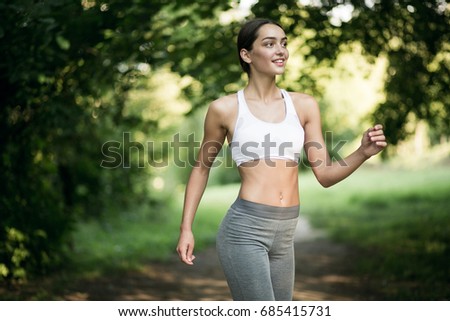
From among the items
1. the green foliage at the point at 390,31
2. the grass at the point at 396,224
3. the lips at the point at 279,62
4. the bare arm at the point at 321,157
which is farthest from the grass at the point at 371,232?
the lips at the point at 279,62

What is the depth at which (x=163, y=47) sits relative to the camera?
665cm

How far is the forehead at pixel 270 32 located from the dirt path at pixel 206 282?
4.06m

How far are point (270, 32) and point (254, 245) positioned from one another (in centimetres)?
107

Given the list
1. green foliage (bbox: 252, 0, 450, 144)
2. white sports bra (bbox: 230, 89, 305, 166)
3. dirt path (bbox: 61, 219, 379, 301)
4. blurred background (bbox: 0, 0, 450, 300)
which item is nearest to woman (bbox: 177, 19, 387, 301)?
white sports bra (bbox: 230, 89, 305, 166)

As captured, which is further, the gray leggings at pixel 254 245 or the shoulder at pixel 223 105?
the shoulder at pixel 223 105

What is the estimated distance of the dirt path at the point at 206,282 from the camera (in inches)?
267

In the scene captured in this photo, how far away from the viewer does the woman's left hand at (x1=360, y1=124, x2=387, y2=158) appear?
287cm

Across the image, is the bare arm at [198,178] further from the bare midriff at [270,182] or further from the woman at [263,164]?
the bare midriff at [270,182]

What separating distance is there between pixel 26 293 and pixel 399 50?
5.08 meters

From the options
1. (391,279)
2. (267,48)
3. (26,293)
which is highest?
(267,48)

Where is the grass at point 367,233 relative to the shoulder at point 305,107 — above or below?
below

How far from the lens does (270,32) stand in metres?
3.16
